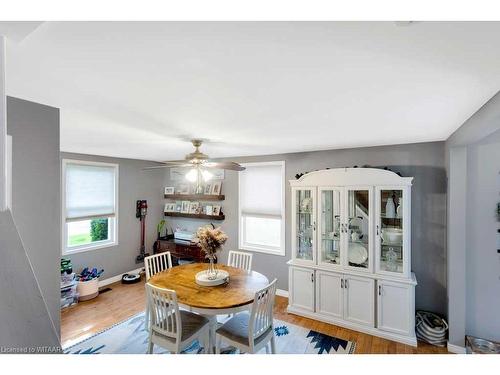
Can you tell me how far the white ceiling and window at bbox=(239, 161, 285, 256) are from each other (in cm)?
206

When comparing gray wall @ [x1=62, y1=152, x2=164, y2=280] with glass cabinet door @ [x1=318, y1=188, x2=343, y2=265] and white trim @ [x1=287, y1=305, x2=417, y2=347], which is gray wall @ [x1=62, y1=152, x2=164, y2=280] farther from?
glass cabinet door @ [x1=318, y1=188, x2=343, y2=265]

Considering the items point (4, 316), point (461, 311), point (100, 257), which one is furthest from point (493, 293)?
point (100, 257)

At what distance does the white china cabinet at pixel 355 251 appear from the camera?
9.56 feet

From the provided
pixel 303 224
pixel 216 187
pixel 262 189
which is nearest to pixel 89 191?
pixel 216 187

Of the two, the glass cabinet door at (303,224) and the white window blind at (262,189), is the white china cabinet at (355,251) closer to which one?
the glass cabinet door at (303,224)

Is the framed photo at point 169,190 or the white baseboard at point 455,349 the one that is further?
the framed photo at point 169,190

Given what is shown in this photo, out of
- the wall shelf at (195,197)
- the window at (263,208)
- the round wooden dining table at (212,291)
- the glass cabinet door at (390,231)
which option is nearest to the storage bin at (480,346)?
the glass cabinet door at (390,231)

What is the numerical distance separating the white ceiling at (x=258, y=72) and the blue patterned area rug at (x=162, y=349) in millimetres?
→ 2333

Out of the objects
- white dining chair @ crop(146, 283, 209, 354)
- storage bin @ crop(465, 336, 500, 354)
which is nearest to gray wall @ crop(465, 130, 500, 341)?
storage bin @ crop(465, 336, 500, 354)

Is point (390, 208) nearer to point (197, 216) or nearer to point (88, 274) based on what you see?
point (197, 216)

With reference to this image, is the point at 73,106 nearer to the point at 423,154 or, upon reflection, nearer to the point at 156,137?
the point at 156,137

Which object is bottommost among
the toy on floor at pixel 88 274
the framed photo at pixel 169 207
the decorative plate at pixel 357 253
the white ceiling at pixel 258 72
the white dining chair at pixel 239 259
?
the toy on floor at pixel 88 274

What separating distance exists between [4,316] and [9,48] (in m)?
1.00

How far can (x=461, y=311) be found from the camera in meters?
2.64
